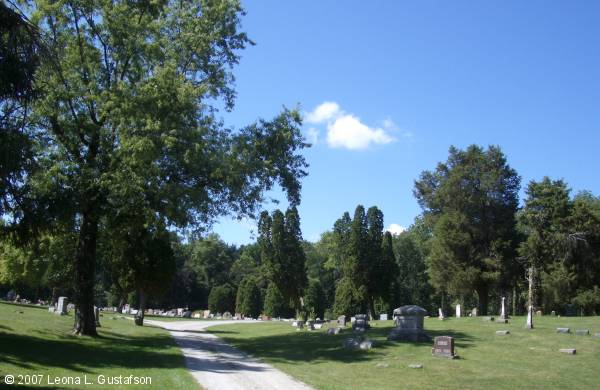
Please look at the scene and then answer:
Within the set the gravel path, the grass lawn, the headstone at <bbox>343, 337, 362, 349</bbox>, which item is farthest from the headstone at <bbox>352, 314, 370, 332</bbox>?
the grass lawn

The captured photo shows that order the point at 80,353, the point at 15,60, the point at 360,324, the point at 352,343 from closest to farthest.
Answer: the point at 15,60, the point at 80,353, the point at 352,343, the point at 360,324

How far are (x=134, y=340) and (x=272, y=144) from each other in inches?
423

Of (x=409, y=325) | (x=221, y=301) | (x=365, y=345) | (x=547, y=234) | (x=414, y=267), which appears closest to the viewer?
(x=365, y=345)

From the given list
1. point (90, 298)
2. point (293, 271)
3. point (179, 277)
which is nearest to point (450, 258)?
point (293, 271)

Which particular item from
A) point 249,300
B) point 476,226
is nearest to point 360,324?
point 476,226

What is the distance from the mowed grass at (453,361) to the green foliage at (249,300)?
42317 millimetres

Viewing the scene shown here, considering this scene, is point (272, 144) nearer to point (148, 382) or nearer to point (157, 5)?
point (157, 5)

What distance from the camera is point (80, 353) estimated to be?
666 inches

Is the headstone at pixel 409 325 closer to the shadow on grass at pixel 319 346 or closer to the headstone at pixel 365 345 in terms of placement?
the shadow on grass at pixel 319 346

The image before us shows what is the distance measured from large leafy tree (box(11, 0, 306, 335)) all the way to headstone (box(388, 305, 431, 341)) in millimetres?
7083

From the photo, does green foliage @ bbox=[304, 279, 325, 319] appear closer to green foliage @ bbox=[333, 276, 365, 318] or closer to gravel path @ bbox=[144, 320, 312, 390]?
green foliage @ bbox=[333, 276, 365, 318]

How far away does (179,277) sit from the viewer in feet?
266

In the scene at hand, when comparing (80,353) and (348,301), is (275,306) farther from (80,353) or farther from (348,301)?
(80,353)

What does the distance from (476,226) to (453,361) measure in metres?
28.4
